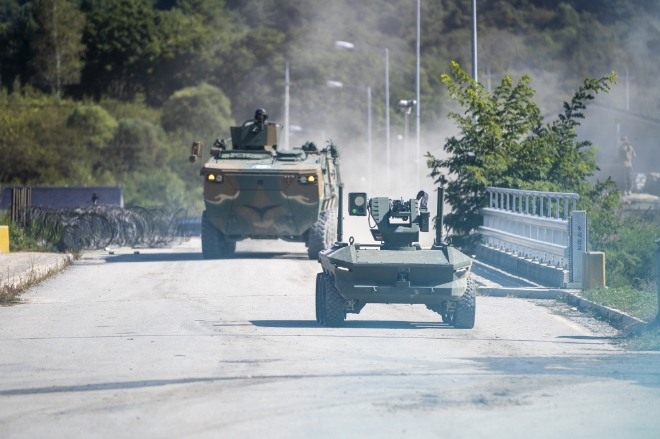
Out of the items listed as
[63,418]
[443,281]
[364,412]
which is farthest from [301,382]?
[443,281]

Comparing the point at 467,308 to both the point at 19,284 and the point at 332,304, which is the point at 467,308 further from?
the point at 19,284

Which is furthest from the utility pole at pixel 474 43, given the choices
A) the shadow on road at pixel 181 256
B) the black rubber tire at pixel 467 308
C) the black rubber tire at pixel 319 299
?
the black rubber tire at pixel 467 308

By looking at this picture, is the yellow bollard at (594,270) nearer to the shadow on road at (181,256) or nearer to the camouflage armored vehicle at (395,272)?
the camouflage armored vehicle at (395,272)

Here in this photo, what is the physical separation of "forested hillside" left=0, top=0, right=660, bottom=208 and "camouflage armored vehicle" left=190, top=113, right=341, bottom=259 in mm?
53528

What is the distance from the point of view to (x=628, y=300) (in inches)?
586

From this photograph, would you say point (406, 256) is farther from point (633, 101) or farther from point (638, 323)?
point (633, 101)

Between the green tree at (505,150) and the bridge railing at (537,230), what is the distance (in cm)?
52

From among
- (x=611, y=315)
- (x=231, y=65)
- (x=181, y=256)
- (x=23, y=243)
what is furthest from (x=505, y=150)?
(x=231, y=65)

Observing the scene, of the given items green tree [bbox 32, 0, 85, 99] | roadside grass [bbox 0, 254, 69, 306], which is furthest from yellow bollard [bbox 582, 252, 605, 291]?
green tree [bbox 32, 0, 85, 99]

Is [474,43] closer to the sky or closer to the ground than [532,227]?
closer to the sky

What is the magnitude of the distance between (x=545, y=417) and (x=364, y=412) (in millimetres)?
1150

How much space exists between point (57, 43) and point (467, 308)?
314 feet

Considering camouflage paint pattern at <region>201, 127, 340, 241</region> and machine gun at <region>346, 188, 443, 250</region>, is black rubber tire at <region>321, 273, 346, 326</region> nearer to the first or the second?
machine gun at <region>346, 188, 443, 250</region>

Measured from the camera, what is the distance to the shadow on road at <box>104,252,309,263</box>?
25141 millimetres
